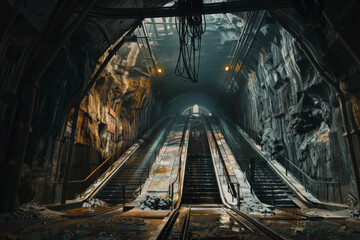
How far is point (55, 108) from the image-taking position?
7.33 metres

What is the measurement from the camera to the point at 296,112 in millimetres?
11148

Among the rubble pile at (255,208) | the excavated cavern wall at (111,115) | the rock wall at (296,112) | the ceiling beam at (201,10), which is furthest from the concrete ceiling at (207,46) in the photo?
the rubble pile at (255,208)

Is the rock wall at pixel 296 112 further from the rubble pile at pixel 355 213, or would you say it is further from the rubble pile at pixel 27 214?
the rubble pile at pixel 27 214

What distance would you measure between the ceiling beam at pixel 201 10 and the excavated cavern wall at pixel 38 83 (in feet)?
1.91

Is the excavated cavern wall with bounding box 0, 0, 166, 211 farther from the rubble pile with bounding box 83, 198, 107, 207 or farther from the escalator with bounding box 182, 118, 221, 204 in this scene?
the escalator with bounding box 182, 118, 221, 204

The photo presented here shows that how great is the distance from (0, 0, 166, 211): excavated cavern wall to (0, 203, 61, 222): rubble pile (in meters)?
0.21

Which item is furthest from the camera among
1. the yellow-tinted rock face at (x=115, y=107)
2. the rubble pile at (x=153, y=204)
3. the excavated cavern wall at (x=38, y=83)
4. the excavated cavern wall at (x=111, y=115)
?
the yellow-tinted rock face at (x=115, y=107)

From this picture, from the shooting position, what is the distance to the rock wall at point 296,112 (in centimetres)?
834

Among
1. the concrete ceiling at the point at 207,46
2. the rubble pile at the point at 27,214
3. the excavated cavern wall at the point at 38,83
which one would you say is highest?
the concrete ceiling at the point at 207,46

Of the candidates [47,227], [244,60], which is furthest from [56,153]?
[244,60]

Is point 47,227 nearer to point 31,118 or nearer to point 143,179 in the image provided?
point 31,118

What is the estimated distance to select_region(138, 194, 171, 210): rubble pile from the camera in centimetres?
806

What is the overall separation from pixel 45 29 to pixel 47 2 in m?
0.72

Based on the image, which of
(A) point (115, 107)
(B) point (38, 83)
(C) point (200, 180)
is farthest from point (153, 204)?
(A) point (115, 107)
